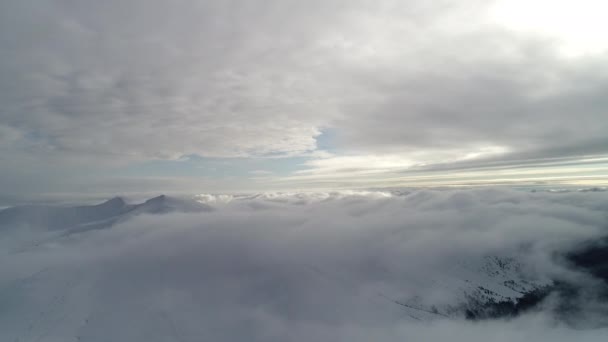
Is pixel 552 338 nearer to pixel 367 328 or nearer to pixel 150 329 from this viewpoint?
pixel 367 328

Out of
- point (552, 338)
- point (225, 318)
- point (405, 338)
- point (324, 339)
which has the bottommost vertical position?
point (552, 338)

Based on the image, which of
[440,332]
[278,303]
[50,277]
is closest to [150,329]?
[278,303]

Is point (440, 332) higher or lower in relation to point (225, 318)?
lower

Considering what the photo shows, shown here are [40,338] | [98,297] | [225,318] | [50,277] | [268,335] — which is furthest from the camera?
[50,277]

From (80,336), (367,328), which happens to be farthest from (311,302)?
(80,336)

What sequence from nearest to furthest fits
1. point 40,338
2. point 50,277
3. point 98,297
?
point 40,338 → point 98,297 → point 50,277

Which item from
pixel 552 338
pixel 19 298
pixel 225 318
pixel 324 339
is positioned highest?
pixel 19 298

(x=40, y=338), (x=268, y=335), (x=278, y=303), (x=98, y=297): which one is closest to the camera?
(x=40, y=338)

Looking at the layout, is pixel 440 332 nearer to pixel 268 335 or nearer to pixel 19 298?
pixel 268 335

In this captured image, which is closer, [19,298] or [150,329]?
[150,329]
